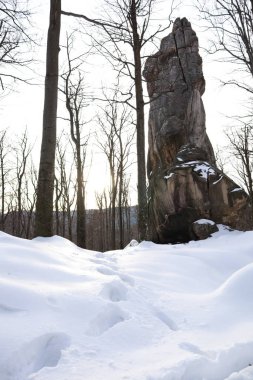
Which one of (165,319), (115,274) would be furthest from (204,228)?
(165,319)

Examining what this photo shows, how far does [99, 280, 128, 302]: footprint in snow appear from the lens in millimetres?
2889

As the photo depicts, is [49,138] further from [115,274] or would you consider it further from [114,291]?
[114,291]

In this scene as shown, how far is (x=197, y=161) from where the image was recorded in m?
8.76

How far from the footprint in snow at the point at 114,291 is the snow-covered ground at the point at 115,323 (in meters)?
0.01

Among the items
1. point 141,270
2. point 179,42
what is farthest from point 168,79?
point 141,270

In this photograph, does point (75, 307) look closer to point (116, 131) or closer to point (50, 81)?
point (50, 81)

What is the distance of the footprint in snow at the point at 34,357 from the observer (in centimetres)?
172

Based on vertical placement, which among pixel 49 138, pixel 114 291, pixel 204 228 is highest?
pixel 49 138

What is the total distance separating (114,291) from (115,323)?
0.58 metres

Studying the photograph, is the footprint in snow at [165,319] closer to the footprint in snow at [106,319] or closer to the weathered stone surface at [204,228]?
the footprint in snow at [106,319]

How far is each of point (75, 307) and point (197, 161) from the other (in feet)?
22.7

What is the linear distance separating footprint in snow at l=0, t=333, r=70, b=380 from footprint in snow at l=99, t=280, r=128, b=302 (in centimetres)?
84

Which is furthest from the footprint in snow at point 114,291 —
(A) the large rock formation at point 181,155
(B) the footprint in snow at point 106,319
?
(A) the large rock formation at point 181,155

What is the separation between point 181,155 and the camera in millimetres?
9156
